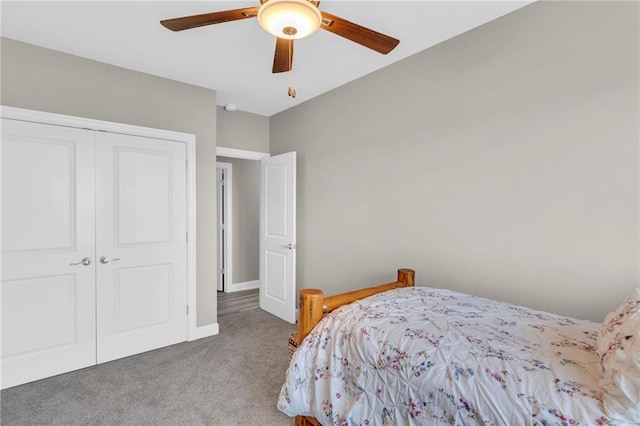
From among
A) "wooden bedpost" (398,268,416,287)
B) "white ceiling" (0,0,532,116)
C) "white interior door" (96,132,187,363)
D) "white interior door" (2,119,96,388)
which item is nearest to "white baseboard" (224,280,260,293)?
"white interior door" (96,132,187,363)

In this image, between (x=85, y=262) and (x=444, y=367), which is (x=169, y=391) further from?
(x=444, y=367)

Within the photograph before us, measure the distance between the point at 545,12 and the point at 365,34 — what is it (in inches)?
47.8

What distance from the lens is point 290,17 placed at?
4.79ft

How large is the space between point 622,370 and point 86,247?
340cm

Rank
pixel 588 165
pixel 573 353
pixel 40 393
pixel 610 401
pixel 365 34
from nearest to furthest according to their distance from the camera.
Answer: pixel 610 401 → pixel 573 353 → pixel 365 34 → pixel 588 165 → pixel 40 393

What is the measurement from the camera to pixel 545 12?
196 centimetres

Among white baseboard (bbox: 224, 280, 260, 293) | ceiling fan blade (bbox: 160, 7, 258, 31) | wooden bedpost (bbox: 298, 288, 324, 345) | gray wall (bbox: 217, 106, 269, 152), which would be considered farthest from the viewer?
white baseboard (bbox: 224, 280, 260, 293)

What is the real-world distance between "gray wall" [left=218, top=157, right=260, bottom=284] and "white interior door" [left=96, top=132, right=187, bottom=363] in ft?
6.79

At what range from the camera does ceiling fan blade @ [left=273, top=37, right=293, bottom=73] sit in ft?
5.75

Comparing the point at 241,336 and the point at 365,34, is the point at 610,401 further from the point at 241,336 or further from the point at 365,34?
the point at 241,336

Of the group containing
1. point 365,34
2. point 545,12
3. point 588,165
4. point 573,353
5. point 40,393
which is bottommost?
point 40,393

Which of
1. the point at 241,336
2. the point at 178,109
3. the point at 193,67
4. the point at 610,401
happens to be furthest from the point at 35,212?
the point at 610,401

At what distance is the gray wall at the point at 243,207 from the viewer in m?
5.34

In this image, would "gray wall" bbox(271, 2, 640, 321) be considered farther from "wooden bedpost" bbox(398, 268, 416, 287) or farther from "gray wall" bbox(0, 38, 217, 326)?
"gray wall" bbox(0, 38, 217, 326)
